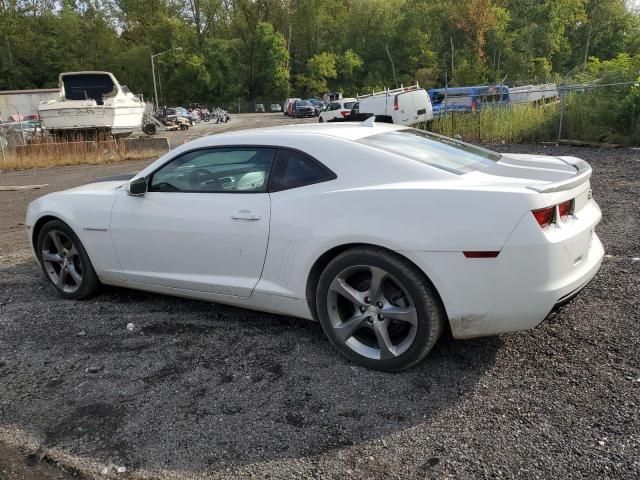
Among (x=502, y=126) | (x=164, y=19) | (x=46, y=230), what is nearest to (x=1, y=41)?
(x=164, y=19)

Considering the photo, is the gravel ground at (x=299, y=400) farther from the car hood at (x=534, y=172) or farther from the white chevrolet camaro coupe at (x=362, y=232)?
the car hood at (x=534, y=172)

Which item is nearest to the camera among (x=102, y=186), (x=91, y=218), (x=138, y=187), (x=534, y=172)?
(x=534, y=172)

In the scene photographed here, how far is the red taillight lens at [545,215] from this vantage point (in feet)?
9.33

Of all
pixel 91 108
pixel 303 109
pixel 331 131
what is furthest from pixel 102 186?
pixel 303 109

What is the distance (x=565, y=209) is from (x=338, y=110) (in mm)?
29564

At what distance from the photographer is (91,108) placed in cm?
2200

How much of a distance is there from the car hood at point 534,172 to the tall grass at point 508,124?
12579 millimetres

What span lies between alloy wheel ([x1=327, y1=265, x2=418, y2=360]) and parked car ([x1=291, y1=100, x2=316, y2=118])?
2020 inches

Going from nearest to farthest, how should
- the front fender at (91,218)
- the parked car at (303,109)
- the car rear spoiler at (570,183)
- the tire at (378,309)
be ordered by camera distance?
the car rear spoiler at (570,183), the tire at (378,309), the front fender at (91,218), the parked car at (303,109)

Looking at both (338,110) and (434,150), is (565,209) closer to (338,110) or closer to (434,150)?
(434,150)

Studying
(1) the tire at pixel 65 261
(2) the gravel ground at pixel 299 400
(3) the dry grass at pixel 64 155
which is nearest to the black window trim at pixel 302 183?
(2) the gravel ground at pixel 299 400

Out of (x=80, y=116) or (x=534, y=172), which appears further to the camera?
(x=80, y=116)

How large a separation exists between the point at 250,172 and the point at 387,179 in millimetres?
1049

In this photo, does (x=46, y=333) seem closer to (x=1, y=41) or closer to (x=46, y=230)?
(x=46, y=230)
